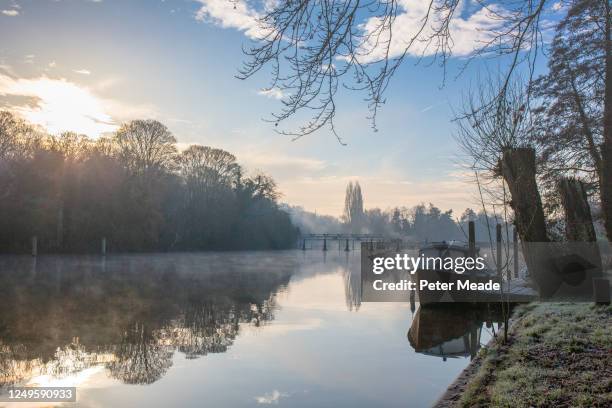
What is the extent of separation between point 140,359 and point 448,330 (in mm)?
7633

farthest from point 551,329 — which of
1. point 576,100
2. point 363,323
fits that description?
point 576,100

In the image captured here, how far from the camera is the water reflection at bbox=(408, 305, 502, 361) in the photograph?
9.84 meters

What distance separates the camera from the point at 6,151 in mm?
31438

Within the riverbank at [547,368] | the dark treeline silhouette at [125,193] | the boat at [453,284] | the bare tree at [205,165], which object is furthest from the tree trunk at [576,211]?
the bare tree at [205,165]

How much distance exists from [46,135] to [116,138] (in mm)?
5951

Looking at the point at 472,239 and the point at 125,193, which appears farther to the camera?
the point at 125,193

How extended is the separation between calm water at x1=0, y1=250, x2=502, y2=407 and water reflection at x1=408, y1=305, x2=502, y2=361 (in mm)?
43

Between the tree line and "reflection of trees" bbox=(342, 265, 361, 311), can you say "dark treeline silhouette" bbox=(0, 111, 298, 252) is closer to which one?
"reflection of trees" bbox=(342, 265, 361, 311)

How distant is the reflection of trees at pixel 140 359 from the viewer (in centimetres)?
696

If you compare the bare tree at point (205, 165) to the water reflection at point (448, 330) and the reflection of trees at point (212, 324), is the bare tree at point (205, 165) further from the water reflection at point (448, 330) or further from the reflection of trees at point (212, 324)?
the water reflection at point (448, 330)

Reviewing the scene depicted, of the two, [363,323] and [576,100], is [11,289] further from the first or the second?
[576,100]

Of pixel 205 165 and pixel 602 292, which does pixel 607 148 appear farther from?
pixel 205 165

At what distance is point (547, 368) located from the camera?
555 cm

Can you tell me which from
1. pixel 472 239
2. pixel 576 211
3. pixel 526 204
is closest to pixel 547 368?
pixel 526 204
